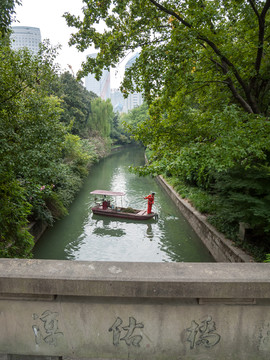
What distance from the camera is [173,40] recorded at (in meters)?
6.38

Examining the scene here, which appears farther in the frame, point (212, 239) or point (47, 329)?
point (212, 239)

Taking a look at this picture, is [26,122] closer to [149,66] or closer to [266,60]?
[149,66]

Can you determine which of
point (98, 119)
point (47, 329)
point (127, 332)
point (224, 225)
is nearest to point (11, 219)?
point (47, 329)

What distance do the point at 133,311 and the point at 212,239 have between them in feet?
27.0

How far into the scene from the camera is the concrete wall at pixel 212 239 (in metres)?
7.53

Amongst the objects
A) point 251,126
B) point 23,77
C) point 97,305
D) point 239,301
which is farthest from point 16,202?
point 251,126

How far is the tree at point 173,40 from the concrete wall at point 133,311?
5289 mm

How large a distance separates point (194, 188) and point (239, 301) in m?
14.8

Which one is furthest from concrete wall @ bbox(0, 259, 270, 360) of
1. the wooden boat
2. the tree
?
the wooden boat

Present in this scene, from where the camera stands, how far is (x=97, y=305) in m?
2.06

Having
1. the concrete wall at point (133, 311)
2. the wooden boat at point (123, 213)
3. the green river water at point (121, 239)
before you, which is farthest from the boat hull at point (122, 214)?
the concrete wall at point (133, 311)

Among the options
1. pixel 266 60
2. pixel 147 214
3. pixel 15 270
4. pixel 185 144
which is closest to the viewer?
pixel 15 270

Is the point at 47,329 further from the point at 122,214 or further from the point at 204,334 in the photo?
the point at 122,214

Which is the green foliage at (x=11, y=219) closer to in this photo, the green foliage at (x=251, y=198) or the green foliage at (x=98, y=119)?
the green foliage at (x=251, y=198)
